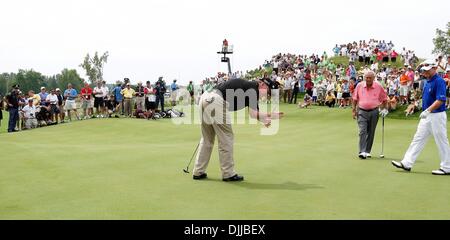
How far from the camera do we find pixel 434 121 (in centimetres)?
1002

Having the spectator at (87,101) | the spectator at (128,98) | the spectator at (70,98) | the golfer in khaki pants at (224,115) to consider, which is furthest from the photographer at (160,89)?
the golfer in khaki pants at (224,115)

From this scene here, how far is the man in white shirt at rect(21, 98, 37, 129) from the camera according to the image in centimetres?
2631

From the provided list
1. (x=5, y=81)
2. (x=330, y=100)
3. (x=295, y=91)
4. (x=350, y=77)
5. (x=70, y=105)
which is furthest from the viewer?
(x=5, y=81)

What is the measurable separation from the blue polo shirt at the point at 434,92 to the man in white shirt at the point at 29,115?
21.5 m

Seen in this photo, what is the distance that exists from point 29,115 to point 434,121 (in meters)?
22.1

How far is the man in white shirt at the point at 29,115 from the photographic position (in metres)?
26.3

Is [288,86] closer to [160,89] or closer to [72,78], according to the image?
[160,89]

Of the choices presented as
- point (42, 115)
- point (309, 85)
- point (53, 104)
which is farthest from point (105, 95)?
point (309, 85)

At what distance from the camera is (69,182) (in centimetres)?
887

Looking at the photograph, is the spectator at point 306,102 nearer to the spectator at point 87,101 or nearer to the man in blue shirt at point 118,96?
the man in blue shirt at point 118,96

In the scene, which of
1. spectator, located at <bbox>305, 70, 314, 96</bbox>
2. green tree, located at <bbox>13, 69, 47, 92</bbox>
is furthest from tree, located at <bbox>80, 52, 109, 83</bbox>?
spectator, located at <bbox>305, 70, 314, 96</bbox>
